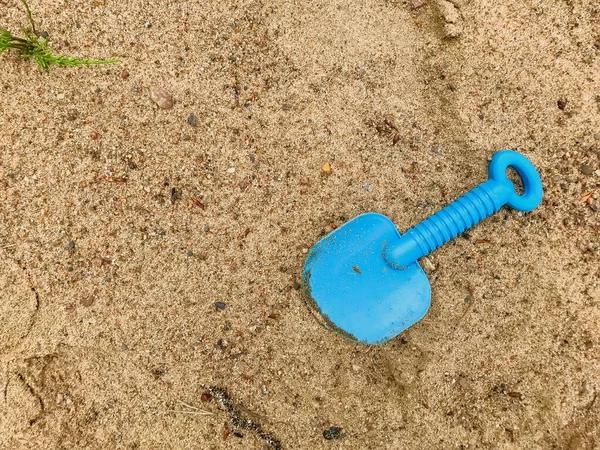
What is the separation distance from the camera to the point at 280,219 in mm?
1237

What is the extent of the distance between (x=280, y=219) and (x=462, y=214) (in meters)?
0.48

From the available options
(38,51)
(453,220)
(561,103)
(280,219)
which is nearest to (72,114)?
(38,51)

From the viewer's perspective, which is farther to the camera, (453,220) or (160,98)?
(160,98)

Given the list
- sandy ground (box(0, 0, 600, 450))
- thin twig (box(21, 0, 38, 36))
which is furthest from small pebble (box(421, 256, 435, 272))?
thin twig (box(21, 0, 38, 36))

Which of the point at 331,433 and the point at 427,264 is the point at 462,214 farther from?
the point at 331,433

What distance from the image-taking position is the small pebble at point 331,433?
1210 mm

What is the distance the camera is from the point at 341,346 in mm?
1223

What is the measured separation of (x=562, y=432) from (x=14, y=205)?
1611 mm

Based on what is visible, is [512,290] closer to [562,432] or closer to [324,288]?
[562,432]

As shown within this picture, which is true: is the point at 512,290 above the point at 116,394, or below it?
above

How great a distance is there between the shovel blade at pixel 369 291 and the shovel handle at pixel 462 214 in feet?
0.16

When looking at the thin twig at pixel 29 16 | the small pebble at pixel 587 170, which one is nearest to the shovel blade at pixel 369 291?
the small pebble at pixel 587 170

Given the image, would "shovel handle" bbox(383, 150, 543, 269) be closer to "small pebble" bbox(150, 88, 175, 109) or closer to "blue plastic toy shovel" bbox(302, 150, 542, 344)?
"blue plastic toy shovel" bbox(302, 150, 542, 344)

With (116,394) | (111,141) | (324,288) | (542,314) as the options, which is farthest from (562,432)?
(111,141)
